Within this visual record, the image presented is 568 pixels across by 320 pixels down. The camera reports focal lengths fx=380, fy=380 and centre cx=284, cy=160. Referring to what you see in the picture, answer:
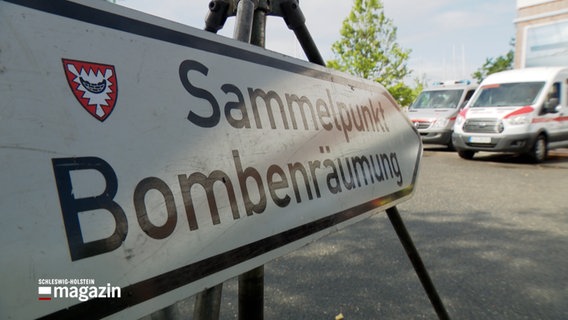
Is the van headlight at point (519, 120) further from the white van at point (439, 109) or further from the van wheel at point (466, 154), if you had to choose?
the white van at point (439, 109)

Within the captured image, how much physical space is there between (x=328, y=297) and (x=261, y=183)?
5.68 ft

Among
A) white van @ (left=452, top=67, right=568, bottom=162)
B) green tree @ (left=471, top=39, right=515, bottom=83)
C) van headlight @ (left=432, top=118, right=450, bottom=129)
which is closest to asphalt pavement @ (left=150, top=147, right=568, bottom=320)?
white van @ (left=452, top=67, right=568, bottom=162)

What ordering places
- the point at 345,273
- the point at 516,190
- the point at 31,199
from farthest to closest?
the point at 516,190 < the point at 345,273 < the point at 31,199

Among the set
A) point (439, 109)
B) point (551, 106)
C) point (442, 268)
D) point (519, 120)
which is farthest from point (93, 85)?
point (439, 109)

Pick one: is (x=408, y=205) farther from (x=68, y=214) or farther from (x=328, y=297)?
(x=68, y=214)

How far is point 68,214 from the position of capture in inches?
22.3

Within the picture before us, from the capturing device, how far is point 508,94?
28.8 feet

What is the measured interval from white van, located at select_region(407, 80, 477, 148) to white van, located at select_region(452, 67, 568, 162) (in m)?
1.16

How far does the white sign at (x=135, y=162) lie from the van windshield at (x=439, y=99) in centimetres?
1107

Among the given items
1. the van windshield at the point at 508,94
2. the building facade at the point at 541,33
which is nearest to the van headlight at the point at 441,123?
the van windshield at the point at 508,94

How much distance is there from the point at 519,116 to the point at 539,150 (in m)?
0.96

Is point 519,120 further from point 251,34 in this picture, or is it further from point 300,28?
point 251,34

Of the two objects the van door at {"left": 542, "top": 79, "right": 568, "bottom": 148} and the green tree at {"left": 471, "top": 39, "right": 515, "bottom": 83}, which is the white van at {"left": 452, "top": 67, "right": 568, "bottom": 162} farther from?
the green tree at {"left": 471, "top": 39, "right": 515, "bottom": 83}

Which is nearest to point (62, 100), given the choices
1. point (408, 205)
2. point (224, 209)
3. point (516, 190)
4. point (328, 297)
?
point (224, 209)
